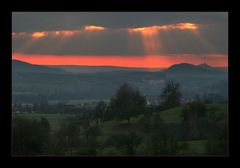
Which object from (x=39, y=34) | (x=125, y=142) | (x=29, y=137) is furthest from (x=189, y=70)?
(x=29, y=137)

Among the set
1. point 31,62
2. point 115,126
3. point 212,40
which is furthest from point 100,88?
point 212,40

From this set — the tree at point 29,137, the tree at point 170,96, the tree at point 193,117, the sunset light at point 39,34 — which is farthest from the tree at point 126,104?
the sunset light at point 39,34

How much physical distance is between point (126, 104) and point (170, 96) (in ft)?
1.32

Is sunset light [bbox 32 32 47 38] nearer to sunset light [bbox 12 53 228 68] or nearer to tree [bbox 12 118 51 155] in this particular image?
sunset light [bbox 12 53 228 68]

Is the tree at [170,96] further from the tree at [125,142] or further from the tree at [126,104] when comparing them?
the tree at [125,142]

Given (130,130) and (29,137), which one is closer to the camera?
(29,137)

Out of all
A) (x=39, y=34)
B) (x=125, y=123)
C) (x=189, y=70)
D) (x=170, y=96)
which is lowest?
(x=125, y=123)

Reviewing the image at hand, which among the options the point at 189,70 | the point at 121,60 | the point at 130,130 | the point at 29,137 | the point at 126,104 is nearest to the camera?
the point at 29,137

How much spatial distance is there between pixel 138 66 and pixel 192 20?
641 millimetres

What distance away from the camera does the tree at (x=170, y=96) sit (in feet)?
10.0

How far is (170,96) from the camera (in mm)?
3146

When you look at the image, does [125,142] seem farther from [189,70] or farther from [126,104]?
[189,70]

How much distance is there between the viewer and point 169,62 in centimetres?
345
